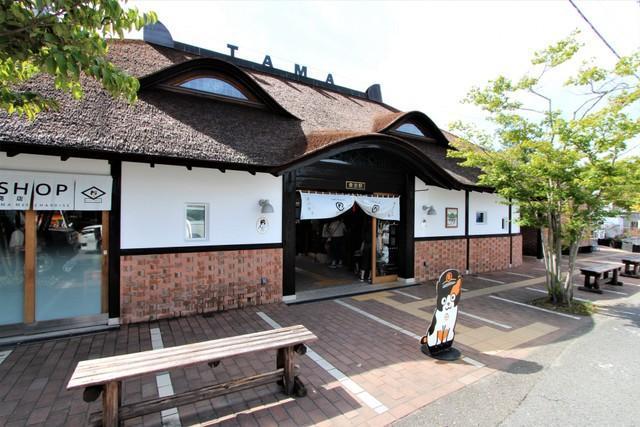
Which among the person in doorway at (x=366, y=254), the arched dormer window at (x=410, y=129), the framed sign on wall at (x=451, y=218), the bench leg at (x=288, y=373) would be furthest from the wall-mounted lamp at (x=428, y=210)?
the bench leg at (x=288, y=373)

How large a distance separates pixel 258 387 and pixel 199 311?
3.17 meters

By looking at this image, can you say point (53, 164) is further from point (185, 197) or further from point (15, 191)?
point (185, 197)

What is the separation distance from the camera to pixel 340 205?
28.2ft

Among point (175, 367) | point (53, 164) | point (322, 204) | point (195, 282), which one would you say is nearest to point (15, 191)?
point (53, 164)

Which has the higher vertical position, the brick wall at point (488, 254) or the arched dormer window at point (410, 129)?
the arched dormer window at point (410, 129)

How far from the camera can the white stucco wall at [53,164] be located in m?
5.38

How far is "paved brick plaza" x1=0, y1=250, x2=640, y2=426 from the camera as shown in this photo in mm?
3670

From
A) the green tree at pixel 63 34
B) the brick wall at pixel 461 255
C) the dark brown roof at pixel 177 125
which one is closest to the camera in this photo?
the green tree at pixel 63 34

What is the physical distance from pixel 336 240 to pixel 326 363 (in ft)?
25.7

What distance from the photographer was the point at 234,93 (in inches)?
336

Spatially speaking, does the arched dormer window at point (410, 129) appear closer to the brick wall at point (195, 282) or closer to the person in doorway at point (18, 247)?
the brick wall at point (195, 282)

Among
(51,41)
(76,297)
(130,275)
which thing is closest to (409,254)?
(130,275)

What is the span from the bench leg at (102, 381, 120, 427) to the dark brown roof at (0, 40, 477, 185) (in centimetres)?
386

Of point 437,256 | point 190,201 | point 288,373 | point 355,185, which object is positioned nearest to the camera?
point 288,373
